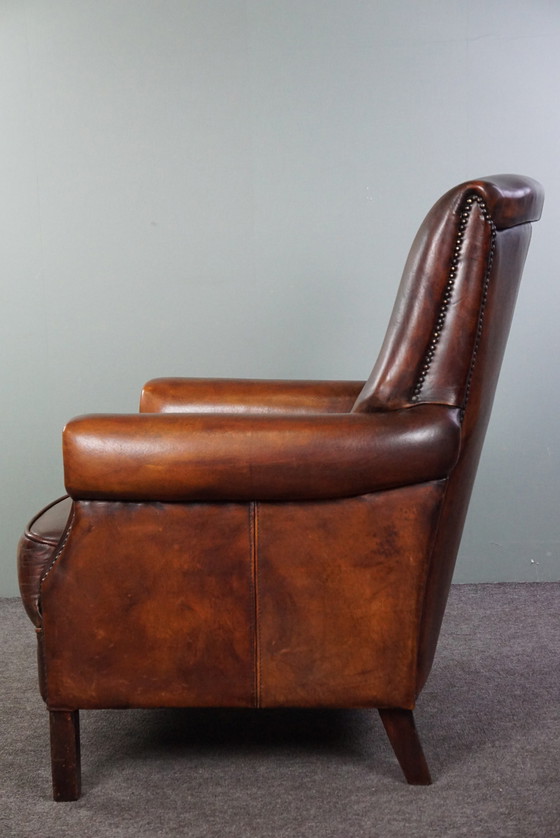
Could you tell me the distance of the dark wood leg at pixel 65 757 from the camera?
60.4 inches

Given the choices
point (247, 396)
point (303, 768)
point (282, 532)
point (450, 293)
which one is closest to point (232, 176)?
point (247, 396)

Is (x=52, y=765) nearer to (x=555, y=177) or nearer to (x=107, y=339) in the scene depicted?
(x=107, y=339)

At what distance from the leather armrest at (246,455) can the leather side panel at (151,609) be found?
2.0 inches

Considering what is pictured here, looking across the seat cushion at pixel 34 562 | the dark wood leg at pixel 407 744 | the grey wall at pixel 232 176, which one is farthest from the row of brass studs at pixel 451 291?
the grey wall at pixel 232 176

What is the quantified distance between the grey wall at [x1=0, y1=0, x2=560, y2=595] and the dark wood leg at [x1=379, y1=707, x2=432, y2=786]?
54.7 inches

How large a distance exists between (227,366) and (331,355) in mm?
324

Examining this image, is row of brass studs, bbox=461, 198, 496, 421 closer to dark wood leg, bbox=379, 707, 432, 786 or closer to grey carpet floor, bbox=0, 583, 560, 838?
dark wood leg, bbox=379, 707, 432, 786

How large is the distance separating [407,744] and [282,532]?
45cm

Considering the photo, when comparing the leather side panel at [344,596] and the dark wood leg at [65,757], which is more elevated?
the leather side panel at [344,596]

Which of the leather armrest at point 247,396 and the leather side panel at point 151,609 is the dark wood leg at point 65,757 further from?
the leather armrest at point 247,396

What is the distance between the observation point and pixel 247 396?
219 cm

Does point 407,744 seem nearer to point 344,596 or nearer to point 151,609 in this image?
point 344,596

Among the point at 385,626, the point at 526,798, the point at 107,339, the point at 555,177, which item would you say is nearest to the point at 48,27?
the point at 107,339

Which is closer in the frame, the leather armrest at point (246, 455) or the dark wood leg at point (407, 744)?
the leather armrest at point (246, 455)
